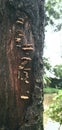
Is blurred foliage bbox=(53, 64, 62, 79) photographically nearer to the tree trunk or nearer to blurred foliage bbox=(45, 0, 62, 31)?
blurred foliage bbox=(45, 0, 62, 31)

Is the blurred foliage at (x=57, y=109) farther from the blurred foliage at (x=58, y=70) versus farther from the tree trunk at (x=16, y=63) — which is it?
the blurred foliage at (x=58, y=70)

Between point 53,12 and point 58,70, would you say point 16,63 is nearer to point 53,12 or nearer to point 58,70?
point 53,12

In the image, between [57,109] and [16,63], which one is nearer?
[16,63]

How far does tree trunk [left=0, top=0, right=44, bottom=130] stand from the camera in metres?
1.84

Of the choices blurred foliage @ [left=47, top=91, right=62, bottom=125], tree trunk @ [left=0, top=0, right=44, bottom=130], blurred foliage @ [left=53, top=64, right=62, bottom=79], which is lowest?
blurred foliage @ [left=53, top=64, right=62, bottom=79]

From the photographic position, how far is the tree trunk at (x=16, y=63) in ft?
6.04

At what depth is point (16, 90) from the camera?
184 centimetres

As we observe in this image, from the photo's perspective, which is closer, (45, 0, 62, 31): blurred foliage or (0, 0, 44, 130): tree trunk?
(0, 0, 44, 130): tree trunk

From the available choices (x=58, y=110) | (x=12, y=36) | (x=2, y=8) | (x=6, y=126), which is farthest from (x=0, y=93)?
(x=58, y=110)

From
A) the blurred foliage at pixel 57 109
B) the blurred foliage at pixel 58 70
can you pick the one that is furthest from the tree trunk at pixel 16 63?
the blurred foliage at pixel 58 70

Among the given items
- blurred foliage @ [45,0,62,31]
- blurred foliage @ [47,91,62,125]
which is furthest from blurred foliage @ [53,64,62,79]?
blurred foliage @ [47,91,62,125]

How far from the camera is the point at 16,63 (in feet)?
6.04

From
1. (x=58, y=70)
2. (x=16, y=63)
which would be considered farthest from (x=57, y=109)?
(x=58, y=70)

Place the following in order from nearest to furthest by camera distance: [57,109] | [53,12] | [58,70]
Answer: [57,109] < [53,12] < [58,70]
